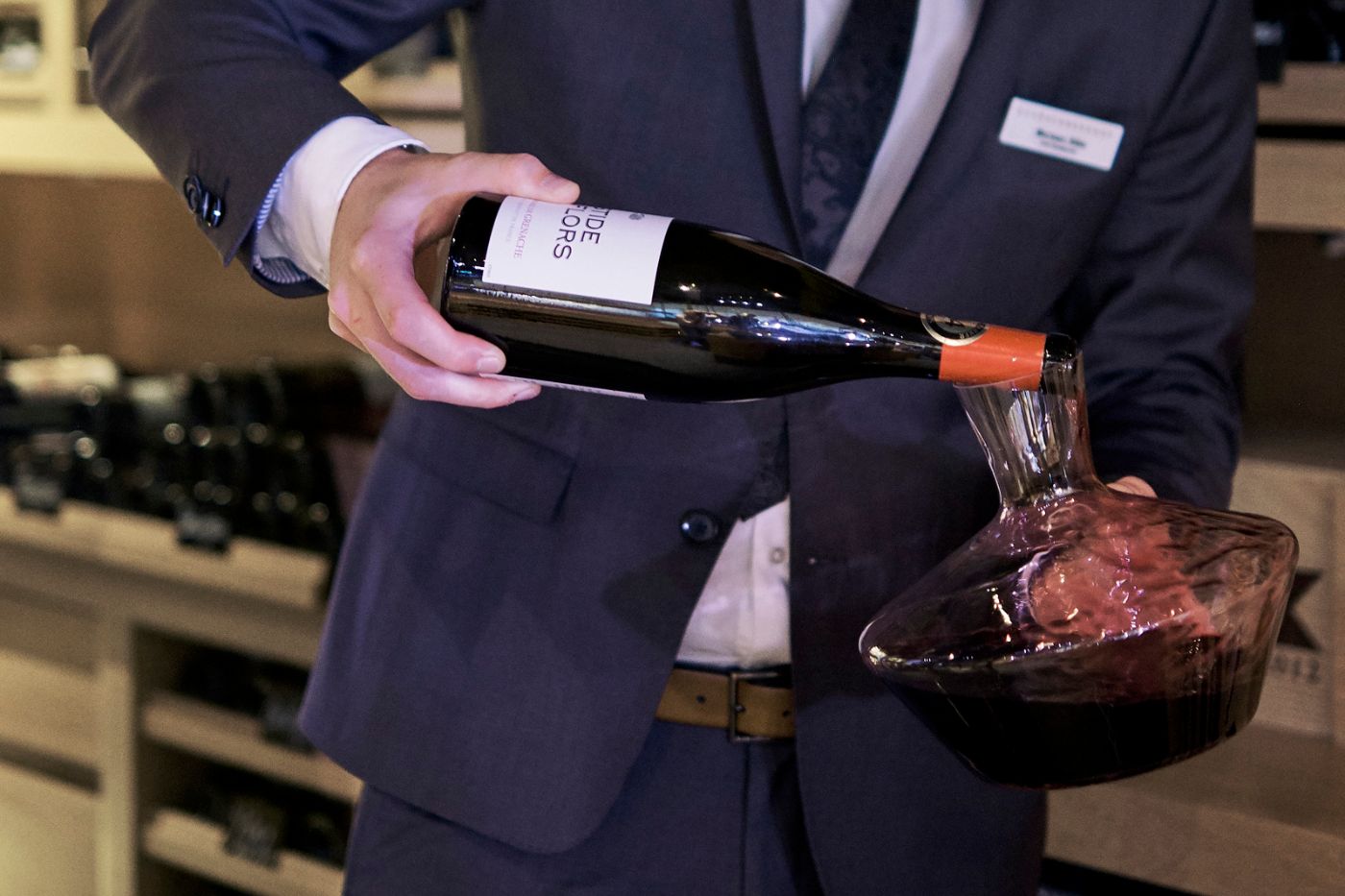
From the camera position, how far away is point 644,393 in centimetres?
76

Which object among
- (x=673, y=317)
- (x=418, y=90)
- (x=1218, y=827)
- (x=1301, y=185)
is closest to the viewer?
(x=673, y=317)

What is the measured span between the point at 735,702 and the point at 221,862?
146cm

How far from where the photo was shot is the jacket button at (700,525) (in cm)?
89

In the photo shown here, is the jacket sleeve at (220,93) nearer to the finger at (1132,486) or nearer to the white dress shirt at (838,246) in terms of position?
the white dress shirt at (838,246)

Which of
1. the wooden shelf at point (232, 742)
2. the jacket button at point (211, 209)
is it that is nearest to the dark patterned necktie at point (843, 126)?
the jacket button at point (211, 209)

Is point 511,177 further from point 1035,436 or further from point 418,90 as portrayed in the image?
point 418,90

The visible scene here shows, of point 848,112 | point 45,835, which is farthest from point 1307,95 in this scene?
point 45,835

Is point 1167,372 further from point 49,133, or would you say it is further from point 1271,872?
point 49,133

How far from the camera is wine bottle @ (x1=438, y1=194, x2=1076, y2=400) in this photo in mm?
674

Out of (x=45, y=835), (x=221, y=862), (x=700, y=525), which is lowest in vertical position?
(x=45, y=835)

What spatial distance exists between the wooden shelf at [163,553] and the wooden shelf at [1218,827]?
1.13 meters

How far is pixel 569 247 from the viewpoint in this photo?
668mm

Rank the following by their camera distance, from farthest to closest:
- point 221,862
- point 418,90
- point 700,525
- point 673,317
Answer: point 221,862, point 418,90, point 700,525, point 673,317

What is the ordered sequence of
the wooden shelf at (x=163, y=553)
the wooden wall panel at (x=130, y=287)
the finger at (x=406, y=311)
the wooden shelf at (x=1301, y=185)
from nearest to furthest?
the finger at (x=406, y=311)
the wooden shelf at (x=1301, y=185)
the wooden shelf at (x=163, y=553)
the wooden wall panel at (x=130, y=287)
